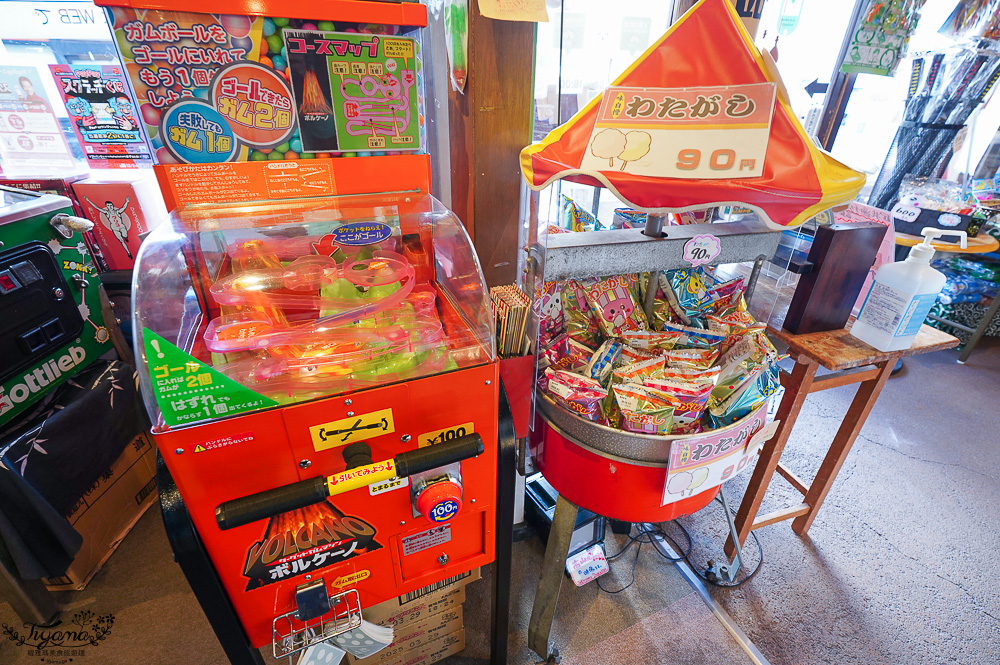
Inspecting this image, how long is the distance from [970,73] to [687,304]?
2997 millimetres

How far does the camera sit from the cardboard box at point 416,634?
1.37 meters

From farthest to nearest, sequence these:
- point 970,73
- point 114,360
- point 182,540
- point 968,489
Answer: point 970,73 < point 968,489 < point 114,360 < point 182,540

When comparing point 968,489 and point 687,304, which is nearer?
point 687,304

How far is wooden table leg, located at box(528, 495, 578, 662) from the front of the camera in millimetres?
1327

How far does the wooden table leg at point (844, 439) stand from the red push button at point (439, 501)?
1579 mm

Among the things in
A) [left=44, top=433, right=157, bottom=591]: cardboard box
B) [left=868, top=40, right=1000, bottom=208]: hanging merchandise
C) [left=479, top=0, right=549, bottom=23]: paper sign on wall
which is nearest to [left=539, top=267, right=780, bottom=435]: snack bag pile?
[left=479, top=0, right=549, bottom=23]: paper sign on wall

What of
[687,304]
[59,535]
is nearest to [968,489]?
[687,304]

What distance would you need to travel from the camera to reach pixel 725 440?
1.17 m

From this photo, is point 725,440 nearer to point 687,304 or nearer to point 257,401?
point 687,304

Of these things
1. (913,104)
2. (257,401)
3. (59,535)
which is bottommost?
(59,535)

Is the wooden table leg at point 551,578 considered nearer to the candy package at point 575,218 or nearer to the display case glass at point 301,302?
the display case glass at point 301,302

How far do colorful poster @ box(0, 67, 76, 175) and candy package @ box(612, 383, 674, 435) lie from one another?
289cm

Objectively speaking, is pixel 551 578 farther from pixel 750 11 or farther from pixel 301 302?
pixel 750 11

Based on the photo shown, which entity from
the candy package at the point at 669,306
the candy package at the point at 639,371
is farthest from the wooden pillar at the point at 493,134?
the candy package at the point at 639,371
